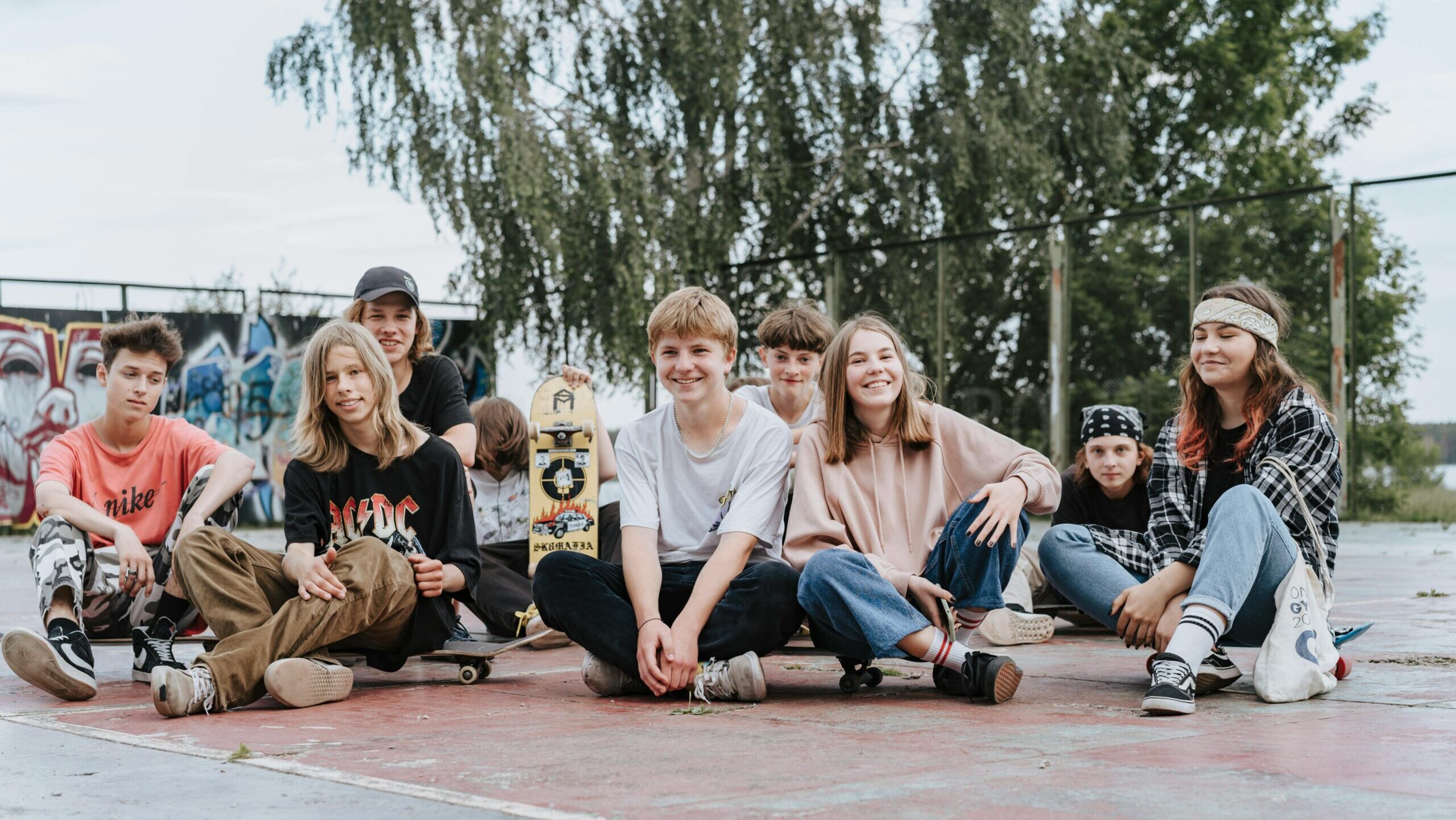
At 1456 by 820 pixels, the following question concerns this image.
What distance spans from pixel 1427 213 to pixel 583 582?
10.3 meters

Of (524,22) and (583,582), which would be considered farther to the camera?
(524,22)

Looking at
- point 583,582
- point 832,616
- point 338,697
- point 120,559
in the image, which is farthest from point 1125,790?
point 120,559

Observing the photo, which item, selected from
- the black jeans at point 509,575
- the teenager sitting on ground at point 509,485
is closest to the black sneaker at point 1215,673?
the black jeans at point 509,575

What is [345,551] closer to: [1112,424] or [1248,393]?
[1248,393]

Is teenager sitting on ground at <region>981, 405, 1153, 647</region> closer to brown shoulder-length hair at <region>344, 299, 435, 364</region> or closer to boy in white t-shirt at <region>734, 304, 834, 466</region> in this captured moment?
boy in white t-shirt at <region>734, 304, 834, 466</region>

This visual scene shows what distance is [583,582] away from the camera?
3771mm

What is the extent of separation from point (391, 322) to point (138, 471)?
1011 mm

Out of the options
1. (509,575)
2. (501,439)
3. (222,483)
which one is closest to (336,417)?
(222,483)

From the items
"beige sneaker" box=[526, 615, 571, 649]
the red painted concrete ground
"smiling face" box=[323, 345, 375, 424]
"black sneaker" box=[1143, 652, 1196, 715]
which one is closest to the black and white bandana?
the red painted concrete ground

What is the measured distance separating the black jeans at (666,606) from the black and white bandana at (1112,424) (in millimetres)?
1860

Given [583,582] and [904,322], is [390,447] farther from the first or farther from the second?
[904,322]

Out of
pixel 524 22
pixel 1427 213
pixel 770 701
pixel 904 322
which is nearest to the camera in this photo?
pixel 770 701

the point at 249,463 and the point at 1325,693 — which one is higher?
the point at 249,463

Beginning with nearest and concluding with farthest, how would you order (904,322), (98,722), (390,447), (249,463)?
(98,722) < (390,447) < (249,463) < (904,322)
